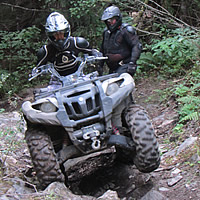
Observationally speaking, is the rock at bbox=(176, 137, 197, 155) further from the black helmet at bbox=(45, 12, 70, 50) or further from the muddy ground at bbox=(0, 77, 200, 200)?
the black helmet at bbox=(45, 12, 70, 50)

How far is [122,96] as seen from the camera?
139 inches

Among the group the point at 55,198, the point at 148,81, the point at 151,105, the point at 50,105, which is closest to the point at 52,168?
the point at 55,198

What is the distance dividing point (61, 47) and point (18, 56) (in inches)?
311

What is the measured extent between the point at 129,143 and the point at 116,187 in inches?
36.2

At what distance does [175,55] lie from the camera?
325 inches

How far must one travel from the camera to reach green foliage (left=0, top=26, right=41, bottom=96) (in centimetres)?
1134

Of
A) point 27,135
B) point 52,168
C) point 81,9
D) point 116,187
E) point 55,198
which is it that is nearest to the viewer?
point 55,198

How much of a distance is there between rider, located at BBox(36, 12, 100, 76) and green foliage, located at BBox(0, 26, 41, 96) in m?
6.22

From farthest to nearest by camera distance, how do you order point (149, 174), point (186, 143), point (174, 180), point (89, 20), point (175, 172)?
point (89, 20) → point (186, 143) → point (149, 174) → point (175, 172) → point (174, 180)

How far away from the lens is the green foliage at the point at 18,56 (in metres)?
11.3

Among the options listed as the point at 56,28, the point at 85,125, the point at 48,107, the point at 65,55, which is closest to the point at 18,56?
the point at 65,55

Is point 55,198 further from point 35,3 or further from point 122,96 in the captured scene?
point 35,3

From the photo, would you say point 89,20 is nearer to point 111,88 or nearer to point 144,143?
point 111,88

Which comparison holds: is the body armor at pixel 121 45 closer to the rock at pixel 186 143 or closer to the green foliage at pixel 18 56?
the rock at pixel 186 143
